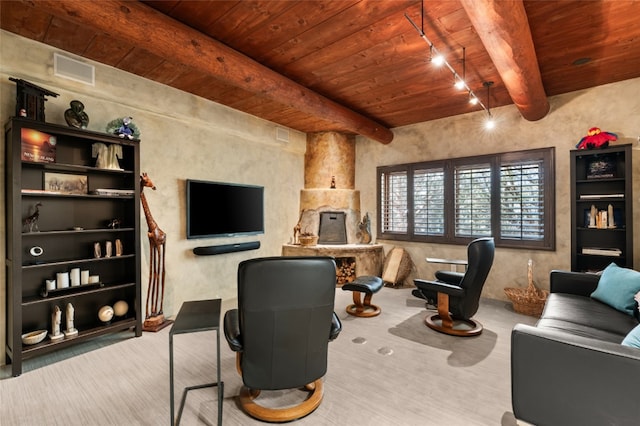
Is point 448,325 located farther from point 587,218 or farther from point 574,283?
point 587,218

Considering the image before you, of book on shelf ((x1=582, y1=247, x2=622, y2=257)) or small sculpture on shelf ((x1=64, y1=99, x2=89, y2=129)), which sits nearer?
small sculpture on shelf ((x1=64, y1=99, x2=89, y2=129))

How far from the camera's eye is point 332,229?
5.79m

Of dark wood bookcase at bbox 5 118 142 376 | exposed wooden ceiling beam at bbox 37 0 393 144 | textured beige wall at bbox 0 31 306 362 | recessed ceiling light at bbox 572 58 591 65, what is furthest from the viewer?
recessed ceiling light at bbox 572 58 591 65

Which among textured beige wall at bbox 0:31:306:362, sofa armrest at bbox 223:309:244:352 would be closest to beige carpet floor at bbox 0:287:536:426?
sofa armrest at bbox 223:309:244:352

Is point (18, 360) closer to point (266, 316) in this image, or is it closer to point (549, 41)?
point (266, 316)

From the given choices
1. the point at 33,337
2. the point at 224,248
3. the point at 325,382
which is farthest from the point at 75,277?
the point at 325,382

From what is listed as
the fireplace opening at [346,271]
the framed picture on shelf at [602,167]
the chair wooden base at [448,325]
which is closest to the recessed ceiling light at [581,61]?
the framed picture on shelf at [602,167]

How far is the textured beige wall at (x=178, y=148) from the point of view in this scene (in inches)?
110

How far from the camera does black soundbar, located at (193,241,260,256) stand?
4.07 meters

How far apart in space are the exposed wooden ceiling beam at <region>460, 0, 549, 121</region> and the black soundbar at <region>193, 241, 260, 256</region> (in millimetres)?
Result: 3806

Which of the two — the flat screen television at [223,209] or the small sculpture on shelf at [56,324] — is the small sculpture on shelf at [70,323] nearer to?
the small sculpture on shelf at [56,324]

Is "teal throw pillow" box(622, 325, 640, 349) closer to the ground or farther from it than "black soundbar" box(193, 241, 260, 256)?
closer to the ground

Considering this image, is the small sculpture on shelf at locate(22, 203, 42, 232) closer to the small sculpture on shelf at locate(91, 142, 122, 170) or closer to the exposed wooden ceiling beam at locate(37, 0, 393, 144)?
the small sculpture on shelf at locate(91, 142, 122, 170)

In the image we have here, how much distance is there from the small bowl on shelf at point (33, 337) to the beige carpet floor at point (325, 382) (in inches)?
8.6
